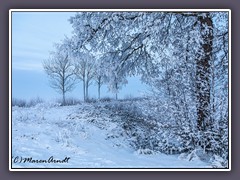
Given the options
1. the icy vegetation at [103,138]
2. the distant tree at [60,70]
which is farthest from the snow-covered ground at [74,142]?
the distant tree at [60,70]

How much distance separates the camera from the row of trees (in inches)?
199

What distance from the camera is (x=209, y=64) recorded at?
5.12m

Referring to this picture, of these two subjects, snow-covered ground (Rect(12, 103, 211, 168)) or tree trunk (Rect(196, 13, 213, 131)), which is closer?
snow-covered ground (Rect(12, 103, 211, 168))

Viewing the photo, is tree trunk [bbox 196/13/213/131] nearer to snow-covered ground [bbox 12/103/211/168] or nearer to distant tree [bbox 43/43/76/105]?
snow-covered ground [bbox 12/103/211/168]

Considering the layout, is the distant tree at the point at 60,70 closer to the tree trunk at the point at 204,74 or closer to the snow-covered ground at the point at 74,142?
the snow-covered ground at the point at 74,142

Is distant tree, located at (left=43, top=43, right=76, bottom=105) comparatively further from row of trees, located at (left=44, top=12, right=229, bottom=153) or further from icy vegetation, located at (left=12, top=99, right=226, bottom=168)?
icy vegetation, located at (left=12, top=99, right=226, bottom=168)

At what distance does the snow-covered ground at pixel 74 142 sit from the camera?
4.95 m

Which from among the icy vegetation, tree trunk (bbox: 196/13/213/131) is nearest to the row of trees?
tree trunk (bbox: 196/13/213/131)

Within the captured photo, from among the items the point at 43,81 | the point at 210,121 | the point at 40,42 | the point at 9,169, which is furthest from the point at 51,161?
the point at 210,121

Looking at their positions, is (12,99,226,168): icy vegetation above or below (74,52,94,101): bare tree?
below

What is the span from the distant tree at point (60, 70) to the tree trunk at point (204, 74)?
1.70 meters

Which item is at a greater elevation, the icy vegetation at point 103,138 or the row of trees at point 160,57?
the row of trees at point 160,57

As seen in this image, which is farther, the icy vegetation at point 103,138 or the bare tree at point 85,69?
the bare tree at point 85,69
